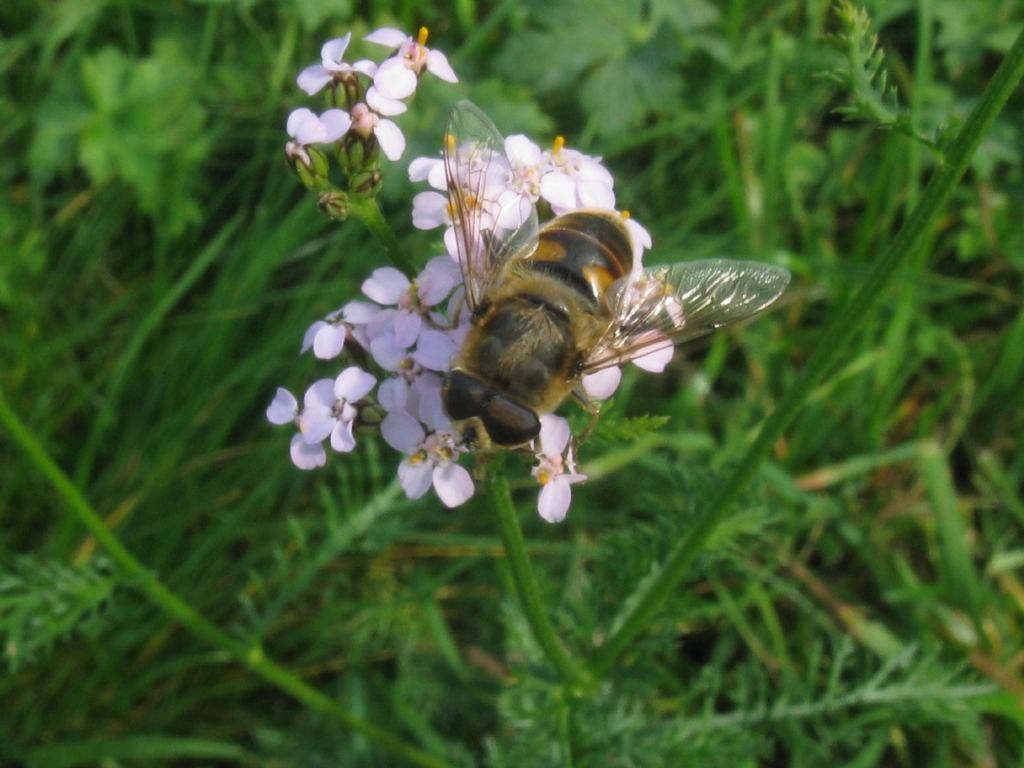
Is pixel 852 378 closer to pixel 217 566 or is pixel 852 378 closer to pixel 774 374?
pixel 774 374

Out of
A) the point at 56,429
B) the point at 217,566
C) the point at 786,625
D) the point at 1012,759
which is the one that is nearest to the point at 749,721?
the point at 786,625

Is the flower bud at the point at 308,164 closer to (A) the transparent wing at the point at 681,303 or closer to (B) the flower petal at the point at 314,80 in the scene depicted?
(B) the flower petal at the point at 314,80

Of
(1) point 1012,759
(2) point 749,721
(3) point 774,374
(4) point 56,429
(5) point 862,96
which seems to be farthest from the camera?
(3) point 774,374

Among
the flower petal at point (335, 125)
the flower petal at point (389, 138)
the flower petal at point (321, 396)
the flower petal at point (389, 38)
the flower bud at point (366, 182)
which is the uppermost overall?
the flower petal at point (389, 38)

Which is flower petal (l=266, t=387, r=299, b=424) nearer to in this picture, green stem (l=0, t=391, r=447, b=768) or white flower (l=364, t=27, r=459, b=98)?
white flower (l=364, t=27, r=459, b=98)

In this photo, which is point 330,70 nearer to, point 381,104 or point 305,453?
point 381,104

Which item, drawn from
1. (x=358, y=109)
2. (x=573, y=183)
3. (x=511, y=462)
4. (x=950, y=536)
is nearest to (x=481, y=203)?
(x=573, y=183)

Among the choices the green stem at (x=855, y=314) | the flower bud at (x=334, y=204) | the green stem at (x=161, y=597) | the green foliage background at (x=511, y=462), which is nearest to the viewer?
the green stem at (x=855, y=314)

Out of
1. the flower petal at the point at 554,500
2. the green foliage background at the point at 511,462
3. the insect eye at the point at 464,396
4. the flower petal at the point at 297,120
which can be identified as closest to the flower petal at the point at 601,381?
the flower petal at the point at 554,500

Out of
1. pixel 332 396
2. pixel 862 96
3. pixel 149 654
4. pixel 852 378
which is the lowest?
pixel 149 654
